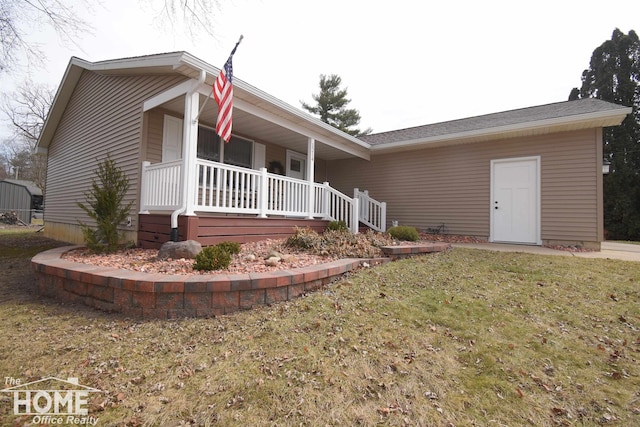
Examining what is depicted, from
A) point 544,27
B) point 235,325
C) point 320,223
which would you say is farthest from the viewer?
point 320,223

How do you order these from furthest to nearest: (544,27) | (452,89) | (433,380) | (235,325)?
(452,89)
(544,27)
(235,325)
(433,380)

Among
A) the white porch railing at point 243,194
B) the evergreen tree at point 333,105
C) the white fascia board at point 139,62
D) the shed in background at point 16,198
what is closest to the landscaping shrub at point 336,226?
the white porch railing at point 243,194

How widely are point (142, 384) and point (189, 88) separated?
14.2 feet

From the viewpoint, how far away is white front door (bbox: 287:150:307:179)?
29.7 feet

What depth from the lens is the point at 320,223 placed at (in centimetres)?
696

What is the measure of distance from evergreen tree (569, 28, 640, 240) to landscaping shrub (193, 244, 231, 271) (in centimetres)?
1905

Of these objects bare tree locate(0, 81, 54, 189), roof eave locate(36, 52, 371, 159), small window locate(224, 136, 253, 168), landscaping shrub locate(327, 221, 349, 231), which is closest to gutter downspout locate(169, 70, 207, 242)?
roof eave locate(36, 52, 371, 159)

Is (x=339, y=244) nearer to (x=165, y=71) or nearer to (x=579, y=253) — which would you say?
(x=165, y=71)

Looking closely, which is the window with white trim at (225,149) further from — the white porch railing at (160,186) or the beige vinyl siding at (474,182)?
the beige vinyl siding at (474,182)

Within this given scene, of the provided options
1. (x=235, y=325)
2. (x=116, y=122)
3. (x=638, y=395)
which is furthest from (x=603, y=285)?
(x=116, y=122)

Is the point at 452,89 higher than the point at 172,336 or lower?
higher

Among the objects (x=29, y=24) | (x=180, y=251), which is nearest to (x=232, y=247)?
(x=180, y=251)

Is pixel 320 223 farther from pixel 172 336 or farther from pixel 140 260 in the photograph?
pixel 172 336

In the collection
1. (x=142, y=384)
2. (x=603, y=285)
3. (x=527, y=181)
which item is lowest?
(x=142, y=384)
